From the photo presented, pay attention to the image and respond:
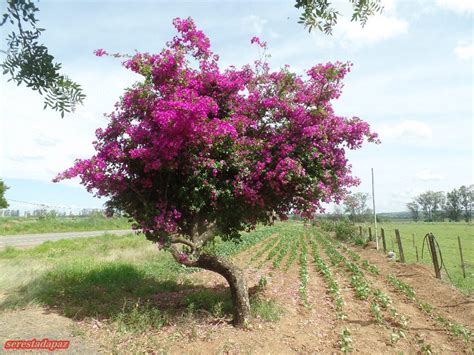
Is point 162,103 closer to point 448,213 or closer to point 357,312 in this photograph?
point 357,312

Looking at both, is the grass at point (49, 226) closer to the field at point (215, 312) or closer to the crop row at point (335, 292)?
the field at point (215, 312)

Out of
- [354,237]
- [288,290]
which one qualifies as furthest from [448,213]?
[288,290]

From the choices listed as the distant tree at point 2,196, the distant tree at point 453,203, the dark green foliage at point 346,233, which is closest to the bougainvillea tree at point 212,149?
the dark green foliage at point 346,233

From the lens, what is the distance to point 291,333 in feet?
24.2

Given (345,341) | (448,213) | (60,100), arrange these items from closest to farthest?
(60,100) → (345,341) → (448,213)

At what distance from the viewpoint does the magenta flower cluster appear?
22.8 feet

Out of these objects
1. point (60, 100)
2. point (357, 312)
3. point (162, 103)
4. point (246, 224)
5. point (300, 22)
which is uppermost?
point (162, 103)

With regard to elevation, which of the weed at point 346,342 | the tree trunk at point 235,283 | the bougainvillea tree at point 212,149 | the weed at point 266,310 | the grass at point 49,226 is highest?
the bougainvillea tree at point 212,149

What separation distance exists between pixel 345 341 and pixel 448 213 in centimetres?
15107

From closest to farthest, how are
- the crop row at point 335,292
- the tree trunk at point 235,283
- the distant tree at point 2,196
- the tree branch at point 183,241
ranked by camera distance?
the tree branch at point 183,241
the tree trunk at point 235,283
the crop row at point 335,292
the distant tree at point 2,196

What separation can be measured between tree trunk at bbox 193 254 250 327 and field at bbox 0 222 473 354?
31cm

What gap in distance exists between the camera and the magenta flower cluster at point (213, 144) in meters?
6.96

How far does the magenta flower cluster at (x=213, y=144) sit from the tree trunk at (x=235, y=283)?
797mm

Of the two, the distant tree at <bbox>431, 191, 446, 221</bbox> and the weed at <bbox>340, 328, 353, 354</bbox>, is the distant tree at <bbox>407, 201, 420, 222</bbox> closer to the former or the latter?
the distant tree at <bbox>431, 191, 446, 221</bbox>
